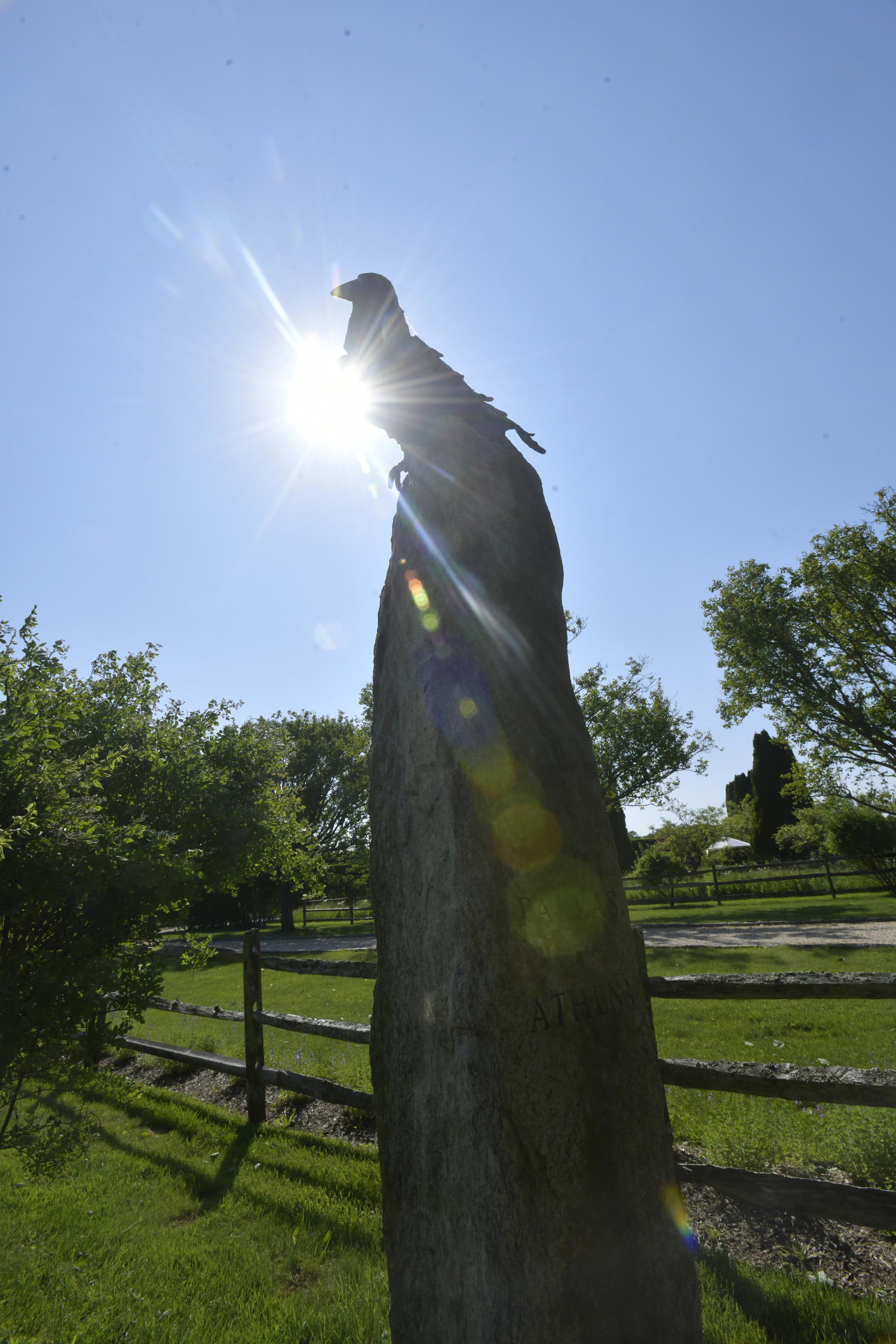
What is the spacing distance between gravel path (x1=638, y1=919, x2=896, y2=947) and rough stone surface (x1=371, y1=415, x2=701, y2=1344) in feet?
36.2

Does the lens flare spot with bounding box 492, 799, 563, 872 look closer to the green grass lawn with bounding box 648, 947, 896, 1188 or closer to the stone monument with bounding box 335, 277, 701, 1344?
the stone monument with bounding box 335, 277, 701, 1344

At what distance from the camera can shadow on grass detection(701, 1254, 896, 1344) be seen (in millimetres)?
3002

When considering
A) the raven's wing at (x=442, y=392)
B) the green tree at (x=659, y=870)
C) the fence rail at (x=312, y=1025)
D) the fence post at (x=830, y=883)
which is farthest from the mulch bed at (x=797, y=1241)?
the green tree at (x=659, y=870)

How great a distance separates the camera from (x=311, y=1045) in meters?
9.38

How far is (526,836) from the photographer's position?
8.62ft

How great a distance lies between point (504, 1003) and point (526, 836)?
59 cm

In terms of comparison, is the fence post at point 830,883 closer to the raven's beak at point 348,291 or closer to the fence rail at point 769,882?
the fence rail at point 769,882

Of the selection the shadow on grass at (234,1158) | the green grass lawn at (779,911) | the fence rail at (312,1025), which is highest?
the fence rail at (312,1025)

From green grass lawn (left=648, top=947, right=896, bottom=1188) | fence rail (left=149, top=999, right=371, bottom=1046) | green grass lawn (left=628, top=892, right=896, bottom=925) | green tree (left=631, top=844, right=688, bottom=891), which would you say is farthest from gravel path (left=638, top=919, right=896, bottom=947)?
green tree (left=631, top=844, right=688, bottom=891)

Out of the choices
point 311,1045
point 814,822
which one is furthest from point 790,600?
point 311,1045

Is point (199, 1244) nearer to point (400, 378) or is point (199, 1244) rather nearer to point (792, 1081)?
point (792, 1081)

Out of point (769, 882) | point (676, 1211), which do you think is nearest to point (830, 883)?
point (769, 882)

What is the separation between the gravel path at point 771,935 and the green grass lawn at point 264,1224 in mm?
6315

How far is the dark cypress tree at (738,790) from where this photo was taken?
213 ft
